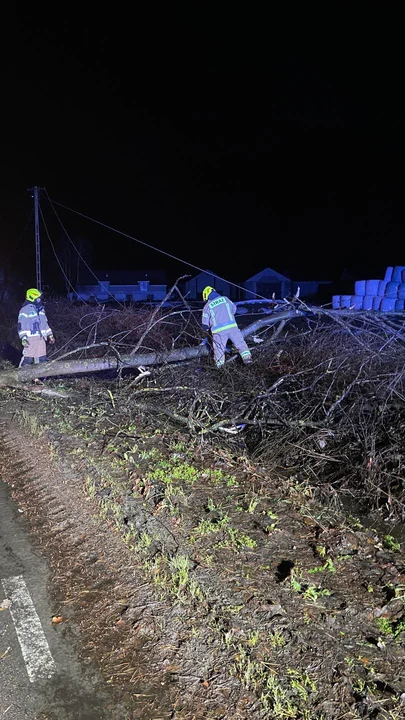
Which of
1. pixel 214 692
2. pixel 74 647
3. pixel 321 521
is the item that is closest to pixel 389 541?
pixel 321 521

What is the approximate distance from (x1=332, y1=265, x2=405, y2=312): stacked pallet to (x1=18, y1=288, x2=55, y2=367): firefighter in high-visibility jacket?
13101 mm

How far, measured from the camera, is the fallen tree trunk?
6.73m

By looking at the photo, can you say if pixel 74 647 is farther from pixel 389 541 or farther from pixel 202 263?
pixel 202 263

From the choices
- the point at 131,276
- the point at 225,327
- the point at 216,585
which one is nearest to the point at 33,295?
the point at 225,327

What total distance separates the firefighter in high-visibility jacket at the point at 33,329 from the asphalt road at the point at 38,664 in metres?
5.13

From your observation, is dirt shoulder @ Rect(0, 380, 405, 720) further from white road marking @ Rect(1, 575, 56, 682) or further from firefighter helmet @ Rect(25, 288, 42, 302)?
firefighter helmet @ Rect(25, 288, 42, 302)

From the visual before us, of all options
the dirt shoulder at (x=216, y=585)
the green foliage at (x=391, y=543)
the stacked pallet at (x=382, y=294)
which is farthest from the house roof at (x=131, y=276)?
the green foliage at (x=391, y=543)

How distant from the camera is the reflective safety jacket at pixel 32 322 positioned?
25.4 ft

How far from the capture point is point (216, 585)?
275 cm

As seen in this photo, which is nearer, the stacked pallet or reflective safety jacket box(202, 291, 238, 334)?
reflective safety jacket box(202, 291, 238, 334)

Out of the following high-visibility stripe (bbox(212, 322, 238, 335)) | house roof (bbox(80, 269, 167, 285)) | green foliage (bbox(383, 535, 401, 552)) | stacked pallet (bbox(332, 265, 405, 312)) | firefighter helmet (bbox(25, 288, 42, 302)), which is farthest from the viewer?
house roof (bbox(80, 269, 167, 285))

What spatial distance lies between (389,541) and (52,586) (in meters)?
2.23

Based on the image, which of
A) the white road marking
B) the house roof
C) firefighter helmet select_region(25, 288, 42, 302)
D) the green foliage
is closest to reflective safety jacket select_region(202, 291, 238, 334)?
firefighter helmet select_region(25, 288, 42, 302)

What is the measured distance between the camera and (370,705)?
1.99 m
